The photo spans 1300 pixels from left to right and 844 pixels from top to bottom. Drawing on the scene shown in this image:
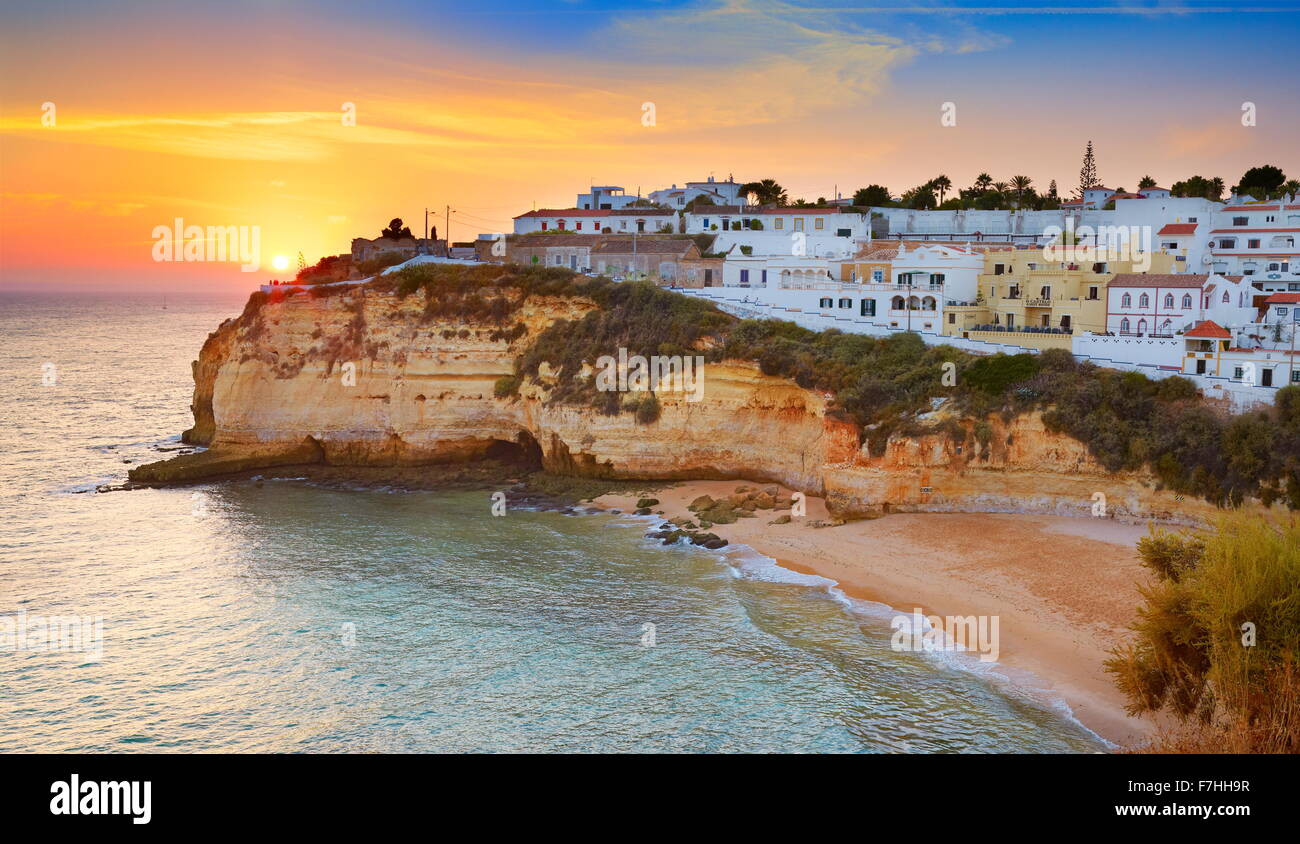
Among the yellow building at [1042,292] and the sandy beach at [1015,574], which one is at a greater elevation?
the yellow building at [1042,292]

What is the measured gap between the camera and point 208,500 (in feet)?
124

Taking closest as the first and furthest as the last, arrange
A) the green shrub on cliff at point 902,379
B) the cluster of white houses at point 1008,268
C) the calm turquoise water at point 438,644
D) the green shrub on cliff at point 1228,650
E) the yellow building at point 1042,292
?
the green shrub on cliff at point 1228,650
the calm turquoise water at point 438,644
the green shrub on cliff at point 902,379
the cluster of white houses at point 1008,268
the yellow building at point 1042,292

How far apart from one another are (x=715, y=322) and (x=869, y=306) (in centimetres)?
909

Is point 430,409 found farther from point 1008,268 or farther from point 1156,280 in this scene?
point 1156,280

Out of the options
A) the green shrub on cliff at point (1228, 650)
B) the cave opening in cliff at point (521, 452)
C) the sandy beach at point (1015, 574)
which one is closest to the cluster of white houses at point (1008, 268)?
the sandy beach at point (1015, 574)

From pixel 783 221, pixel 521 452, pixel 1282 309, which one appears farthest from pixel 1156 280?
pixel 521 452

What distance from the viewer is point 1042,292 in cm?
4341

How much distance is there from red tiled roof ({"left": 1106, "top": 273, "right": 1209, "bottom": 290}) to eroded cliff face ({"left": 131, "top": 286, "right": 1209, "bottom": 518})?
15829mm

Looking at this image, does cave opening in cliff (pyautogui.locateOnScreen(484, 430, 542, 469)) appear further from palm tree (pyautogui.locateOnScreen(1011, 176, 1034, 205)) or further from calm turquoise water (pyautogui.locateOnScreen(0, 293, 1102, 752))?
palm tree (pyautogui.locateOnScreen(1011, 176, 1034, 205))

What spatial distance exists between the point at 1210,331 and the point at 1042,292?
8.67 metres

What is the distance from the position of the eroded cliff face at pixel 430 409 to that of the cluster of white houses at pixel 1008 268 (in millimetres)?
6465

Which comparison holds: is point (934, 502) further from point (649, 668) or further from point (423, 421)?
point (423, 421)

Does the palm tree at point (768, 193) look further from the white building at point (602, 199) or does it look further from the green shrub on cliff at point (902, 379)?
the green shrub on cliff at point (902, 379)

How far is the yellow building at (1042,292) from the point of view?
137ft
